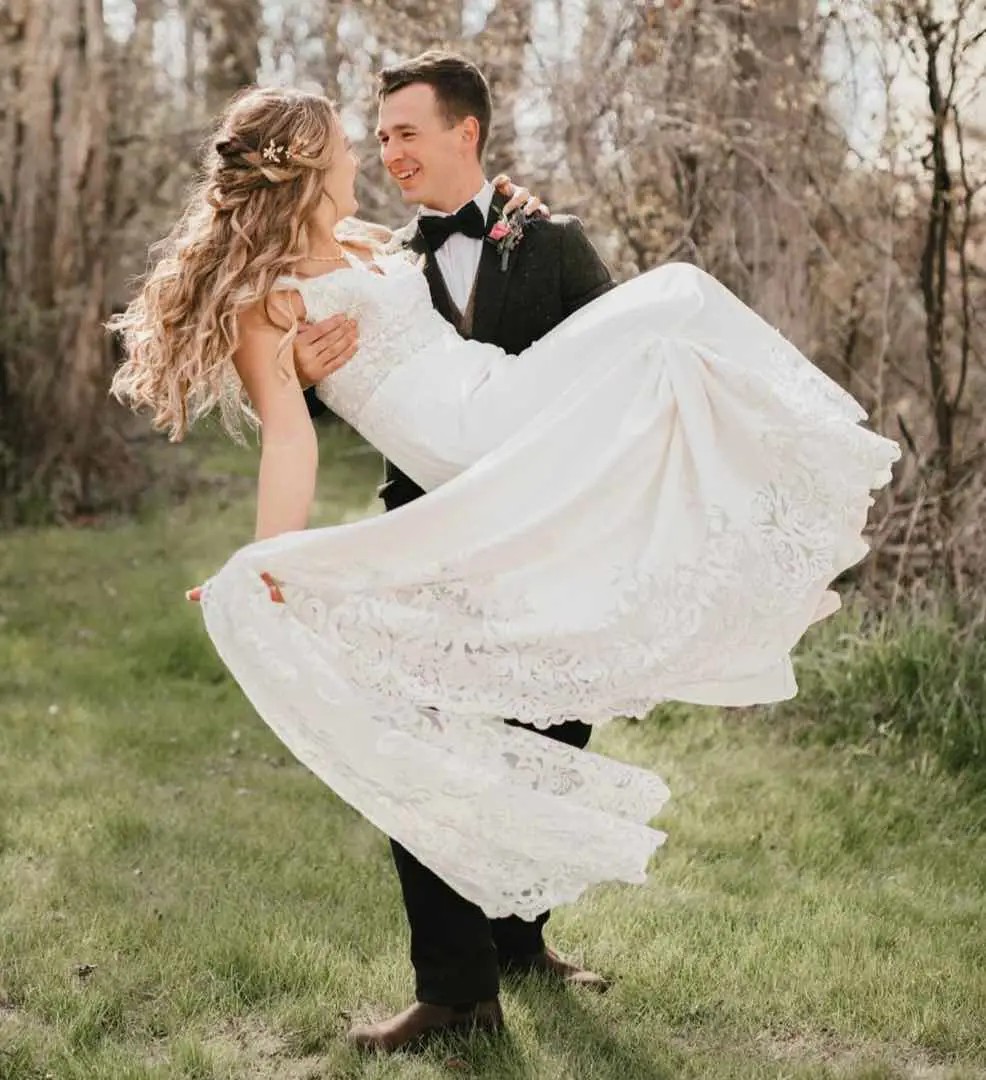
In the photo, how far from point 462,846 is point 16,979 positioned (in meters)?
1.36

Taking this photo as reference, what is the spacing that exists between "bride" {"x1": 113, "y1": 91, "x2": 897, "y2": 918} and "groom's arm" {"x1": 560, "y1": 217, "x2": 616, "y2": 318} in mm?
413

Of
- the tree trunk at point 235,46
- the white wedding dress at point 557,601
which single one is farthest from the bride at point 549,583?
the tree trunk at point 235,46

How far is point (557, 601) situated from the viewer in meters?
2.94

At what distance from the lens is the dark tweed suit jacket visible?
3402mm

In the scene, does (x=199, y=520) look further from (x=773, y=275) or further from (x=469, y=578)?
(x=469, y=578)

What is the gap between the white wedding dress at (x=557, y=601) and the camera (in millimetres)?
2916

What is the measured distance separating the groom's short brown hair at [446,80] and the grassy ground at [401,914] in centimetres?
204

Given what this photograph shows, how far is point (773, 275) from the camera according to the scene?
650 cm

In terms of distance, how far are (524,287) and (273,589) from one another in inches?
37.2

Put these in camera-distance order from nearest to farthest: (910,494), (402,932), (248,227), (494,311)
→ 1. (248,227)
2. (494,311)
3. (402,932)
4. (910,494)

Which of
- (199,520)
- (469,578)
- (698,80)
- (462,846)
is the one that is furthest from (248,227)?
(199,520)

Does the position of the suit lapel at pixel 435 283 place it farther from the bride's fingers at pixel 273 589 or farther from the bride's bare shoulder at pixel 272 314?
the bride's fingers at pixel 273 589

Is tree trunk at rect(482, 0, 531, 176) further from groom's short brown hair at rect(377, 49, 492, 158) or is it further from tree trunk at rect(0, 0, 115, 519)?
tree trunk at rect(0, 0, 115, 519)

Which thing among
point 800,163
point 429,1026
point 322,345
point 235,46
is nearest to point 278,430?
point 322,345
